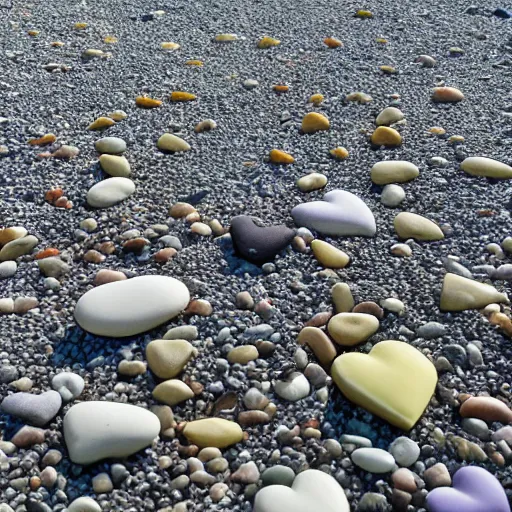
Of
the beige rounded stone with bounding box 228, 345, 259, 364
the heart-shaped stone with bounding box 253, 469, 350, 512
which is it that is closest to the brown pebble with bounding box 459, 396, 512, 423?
the heart-shaped stone with bounding box 253, 469, 350, 512

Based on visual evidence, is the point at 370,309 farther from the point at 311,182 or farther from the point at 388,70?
the point at 388,70

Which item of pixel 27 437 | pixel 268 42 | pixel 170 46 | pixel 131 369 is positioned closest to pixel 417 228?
pixel 131 369

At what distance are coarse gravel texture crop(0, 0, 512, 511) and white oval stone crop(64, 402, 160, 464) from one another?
1.0 inches

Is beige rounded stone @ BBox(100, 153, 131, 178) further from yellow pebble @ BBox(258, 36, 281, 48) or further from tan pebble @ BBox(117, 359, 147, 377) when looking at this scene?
yellow pebble @ BBox(258, 36, 281, 48)

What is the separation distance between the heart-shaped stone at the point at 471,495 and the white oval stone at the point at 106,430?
0.50 metres

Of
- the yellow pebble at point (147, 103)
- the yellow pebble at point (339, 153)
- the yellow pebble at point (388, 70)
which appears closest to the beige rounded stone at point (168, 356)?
the yellow pebble at point (339, 153)

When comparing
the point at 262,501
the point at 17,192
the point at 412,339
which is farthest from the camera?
the point at 17,192

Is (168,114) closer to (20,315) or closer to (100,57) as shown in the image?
(100,57)

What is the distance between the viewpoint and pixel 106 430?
46.0 inches

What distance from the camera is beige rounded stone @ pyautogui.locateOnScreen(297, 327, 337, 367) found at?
1340 mm

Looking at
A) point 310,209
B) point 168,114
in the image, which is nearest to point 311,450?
point 310,209

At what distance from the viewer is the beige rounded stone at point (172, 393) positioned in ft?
4.15

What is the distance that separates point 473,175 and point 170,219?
867 mm

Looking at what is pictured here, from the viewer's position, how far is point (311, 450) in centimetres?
118
